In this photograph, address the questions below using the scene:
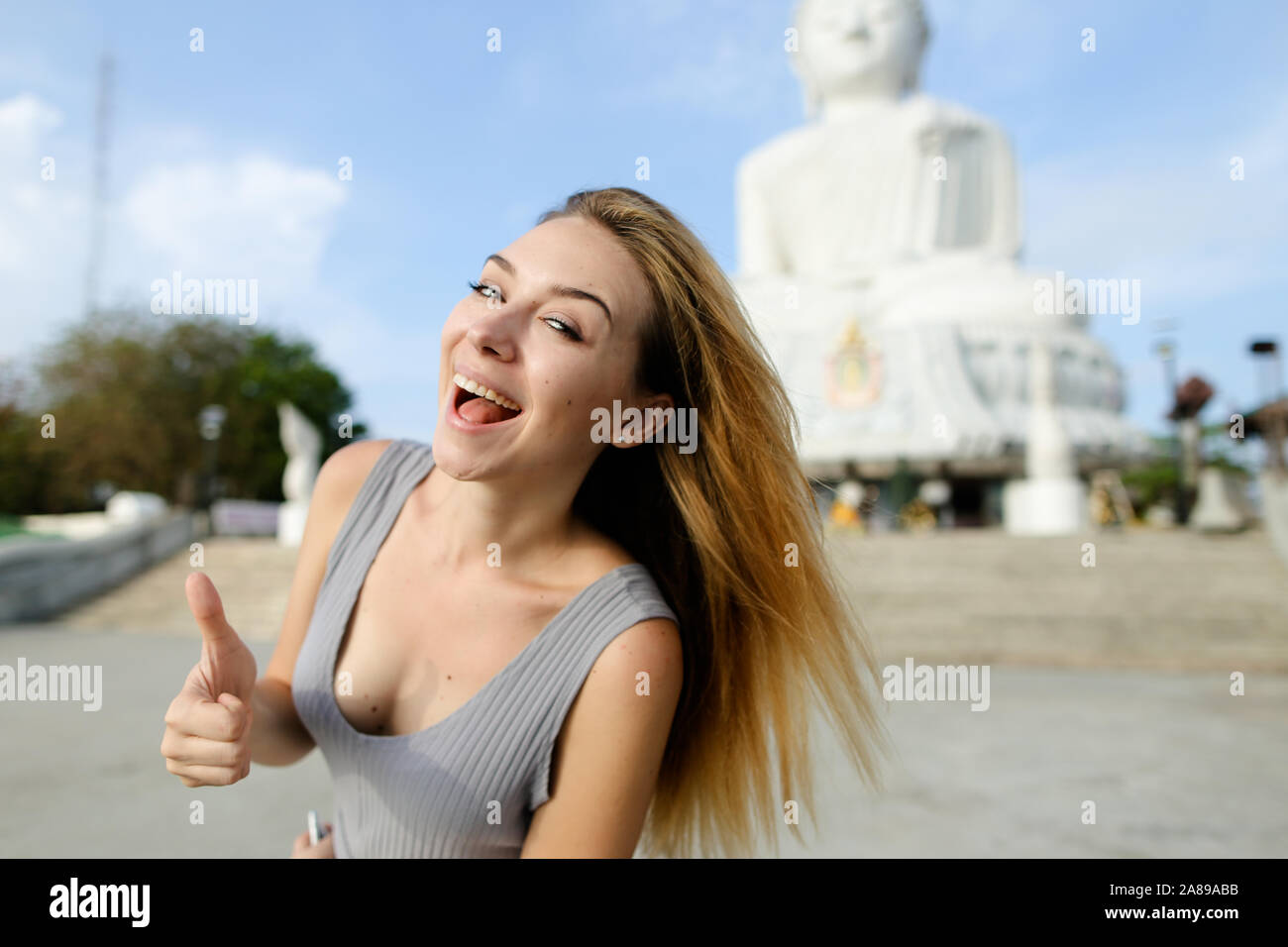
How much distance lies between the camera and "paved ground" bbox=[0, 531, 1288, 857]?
139 inches

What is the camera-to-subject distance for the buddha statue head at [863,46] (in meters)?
24.2

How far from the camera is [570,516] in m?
1.47

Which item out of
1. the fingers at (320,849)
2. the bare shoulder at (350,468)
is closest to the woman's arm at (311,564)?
the bare shoulder at (350,468)

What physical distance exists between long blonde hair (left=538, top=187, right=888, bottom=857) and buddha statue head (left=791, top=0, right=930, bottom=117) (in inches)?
1026

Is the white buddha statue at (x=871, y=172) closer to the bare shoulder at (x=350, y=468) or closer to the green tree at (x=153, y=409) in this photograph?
the green tree at (x=153, y=409)

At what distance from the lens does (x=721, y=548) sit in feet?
4.56

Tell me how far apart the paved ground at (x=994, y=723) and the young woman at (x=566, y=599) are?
40 centimetres

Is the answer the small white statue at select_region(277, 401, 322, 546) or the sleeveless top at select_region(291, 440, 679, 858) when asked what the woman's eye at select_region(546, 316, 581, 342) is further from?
the small white statue at select_region(277, 401, 322, 546)

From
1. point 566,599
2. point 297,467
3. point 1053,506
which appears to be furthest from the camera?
point 297,467

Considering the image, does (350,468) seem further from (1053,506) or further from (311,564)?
(1053,506)

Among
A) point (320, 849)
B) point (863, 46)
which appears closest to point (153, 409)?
point (863, 46)

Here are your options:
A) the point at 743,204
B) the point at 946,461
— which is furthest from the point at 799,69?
A: the point at 946,461

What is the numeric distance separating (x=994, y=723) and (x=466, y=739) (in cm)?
525
